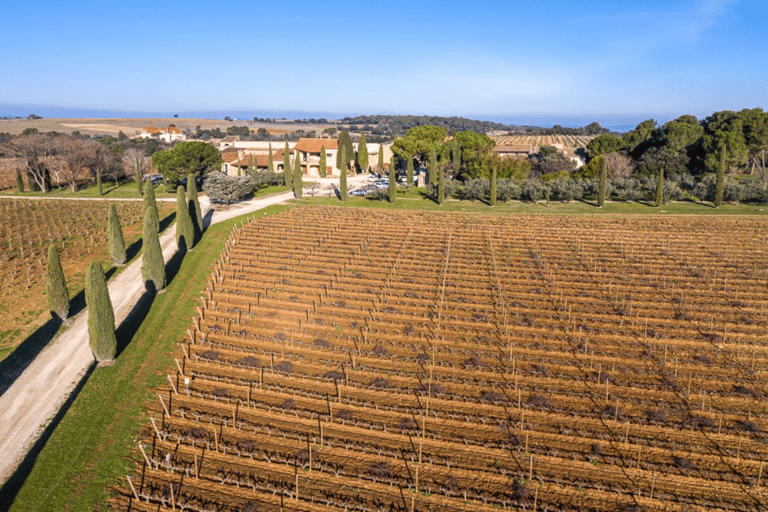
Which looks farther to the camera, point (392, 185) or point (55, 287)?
point (392, 185)

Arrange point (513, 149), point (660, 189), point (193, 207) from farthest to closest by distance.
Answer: point (513, 149)
point (660, 189)
point (193, 207)

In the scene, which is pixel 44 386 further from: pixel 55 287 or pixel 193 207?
pixel 193 207

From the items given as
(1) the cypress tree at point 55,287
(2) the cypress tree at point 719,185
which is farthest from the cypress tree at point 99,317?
(2) the cypress tree at point 719,185

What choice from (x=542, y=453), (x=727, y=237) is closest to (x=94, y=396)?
(x=542, y=453)

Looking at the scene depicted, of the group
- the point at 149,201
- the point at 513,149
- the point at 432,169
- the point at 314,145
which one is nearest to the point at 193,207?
the point at 149,201

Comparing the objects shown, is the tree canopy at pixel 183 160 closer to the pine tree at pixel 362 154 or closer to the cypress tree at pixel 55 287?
the cypress tree at pixel 55 287

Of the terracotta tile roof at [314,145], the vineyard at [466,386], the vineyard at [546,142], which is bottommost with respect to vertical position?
the vineyard at [466,386]

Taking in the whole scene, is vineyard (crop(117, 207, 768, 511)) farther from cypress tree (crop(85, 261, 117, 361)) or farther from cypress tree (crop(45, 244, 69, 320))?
cypress tree (crop(45, 244, 69, 320))

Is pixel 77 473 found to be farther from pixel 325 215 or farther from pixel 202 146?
pixel 202 146
